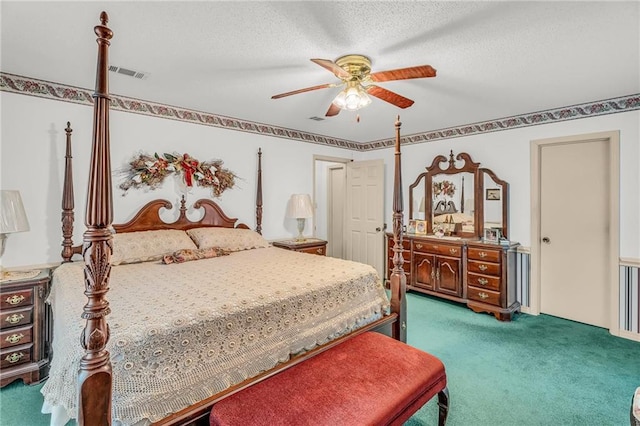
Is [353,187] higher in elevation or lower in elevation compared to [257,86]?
lower

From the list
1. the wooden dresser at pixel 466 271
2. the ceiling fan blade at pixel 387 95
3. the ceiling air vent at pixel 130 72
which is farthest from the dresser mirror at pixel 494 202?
the ceiling air vent at pixel 130 72

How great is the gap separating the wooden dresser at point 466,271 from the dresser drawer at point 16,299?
431 centimetres

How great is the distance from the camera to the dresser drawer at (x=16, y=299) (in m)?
2.46

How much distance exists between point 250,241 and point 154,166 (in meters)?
1.36

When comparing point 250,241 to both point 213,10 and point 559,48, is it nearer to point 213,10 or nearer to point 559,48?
point 213,10

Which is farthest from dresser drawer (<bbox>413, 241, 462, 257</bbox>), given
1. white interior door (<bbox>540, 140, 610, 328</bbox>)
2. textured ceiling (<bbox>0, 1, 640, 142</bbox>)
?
textured ceiling (<bbox>0, 1, 640, 142</bbox>)

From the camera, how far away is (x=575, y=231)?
385cm

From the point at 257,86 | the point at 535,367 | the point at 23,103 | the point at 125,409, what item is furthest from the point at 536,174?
the point at 23,103

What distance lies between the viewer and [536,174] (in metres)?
4.03

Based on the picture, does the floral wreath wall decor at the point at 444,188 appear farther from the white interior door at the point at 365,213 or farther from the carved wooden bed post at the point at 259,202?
the carved wooden bed post at the point at 259,202

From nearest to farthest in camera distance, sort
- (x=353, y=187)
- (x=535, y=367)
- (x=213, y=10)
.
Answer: (x=213, y=10) → (x=535, y=367) → (x=353, y=187)

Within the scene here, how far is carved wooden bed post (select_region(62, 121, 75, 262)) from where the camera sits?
9.87 ft

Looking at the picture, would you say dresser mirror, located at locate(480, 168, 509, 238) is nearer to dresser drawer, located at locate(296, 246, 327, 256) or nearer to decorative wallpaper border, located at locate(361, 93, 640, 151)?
decorative wallpaper border, located at locate(361, 93, 640, 151)

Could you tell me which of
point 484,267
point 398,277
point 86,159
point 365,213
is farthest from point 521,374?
point 86,159
